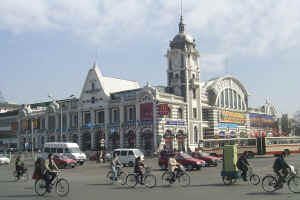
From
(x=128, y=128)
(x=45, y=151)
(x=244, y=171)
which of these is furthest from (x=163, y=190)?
(x=128, y=128)

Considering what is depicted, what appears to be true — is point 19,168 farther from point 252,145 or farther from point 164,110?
point 164,110

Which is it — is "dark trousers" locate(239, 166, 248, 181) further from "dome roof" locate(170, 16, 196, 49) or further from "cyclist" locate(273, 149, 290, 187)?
"dome roof" locate(170, 16, 196, 49)

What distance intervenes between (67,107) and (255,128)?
140 ft

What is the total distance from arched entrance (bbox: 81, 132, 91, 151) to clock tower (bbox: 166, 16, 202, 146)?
696 inches

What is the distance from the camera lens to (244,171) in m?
A: 19.0

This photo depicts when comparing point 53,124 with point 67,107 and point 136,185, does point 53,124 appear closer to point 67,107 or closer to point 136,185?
point 67,107

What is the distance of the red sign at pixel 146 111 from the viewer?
199 ft

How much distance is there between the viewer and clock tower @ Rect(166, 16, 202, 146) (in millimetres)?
65938

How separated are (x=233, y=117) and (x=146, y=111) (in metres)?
23.5

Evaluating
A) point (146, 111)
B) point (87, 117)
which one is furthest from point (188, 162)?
point (87, 117)

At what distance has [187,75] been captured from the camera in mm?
66375

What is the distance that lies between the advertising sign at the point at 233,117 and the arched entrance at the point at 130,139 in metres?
19.4

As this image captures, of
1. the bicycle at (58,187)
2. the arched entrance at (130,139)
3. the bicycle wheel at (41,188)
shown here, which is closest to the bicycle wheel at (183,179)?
the bicycle at (58,187)

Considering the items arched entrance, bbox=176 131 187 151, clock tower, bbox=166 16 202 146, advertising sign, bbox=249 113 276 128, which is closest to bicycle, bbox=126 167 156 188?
arched entrance, bbox=176 131 187 151
